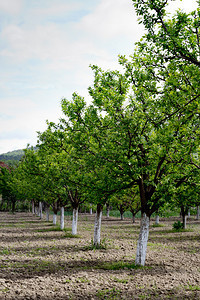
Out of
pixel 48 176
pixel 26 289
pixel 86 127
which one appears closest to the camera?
pixel 26 289

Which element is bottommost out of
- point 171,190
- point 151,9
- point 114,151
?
point 171,190

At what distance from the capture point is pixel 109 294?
9.12 meters

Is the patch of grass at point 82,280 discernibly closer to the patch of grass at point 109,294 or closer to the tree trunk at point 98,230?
the patch of grass at point 109,294

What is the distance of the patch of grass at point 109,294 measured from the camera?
8.83 m

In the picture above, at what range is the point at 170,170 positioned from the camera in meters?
12.6

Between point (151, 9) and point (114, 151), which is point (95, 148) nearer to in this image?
point (114, 151)

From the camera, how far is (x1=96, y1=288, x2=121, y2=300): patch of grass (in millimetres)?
8833

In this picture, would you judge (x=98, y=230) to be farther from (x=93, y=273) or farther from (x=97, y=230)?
(x=93, y=273)

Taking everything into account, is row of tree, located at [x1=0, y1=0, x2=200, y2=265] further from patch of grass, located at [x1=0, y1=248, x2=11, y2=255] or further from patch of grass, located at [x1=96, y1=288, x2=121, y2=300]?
patch of grass, located at [x1=0, y1=248, x2=11, y2=255]

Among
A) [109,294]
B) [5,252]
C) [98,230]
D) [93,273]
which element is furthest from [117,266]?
[5,252]

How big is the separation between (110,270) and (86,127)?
7699mm

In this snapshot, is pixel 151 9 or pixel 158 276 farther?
pixel 158 276

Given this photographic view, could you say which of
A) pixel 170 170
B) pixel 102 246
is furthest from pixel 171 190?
pixel 102 246

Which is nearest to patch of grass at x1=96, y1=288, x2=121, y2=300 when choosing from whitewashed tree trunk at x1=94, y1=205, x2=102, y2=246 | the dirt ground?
the dirt ground
